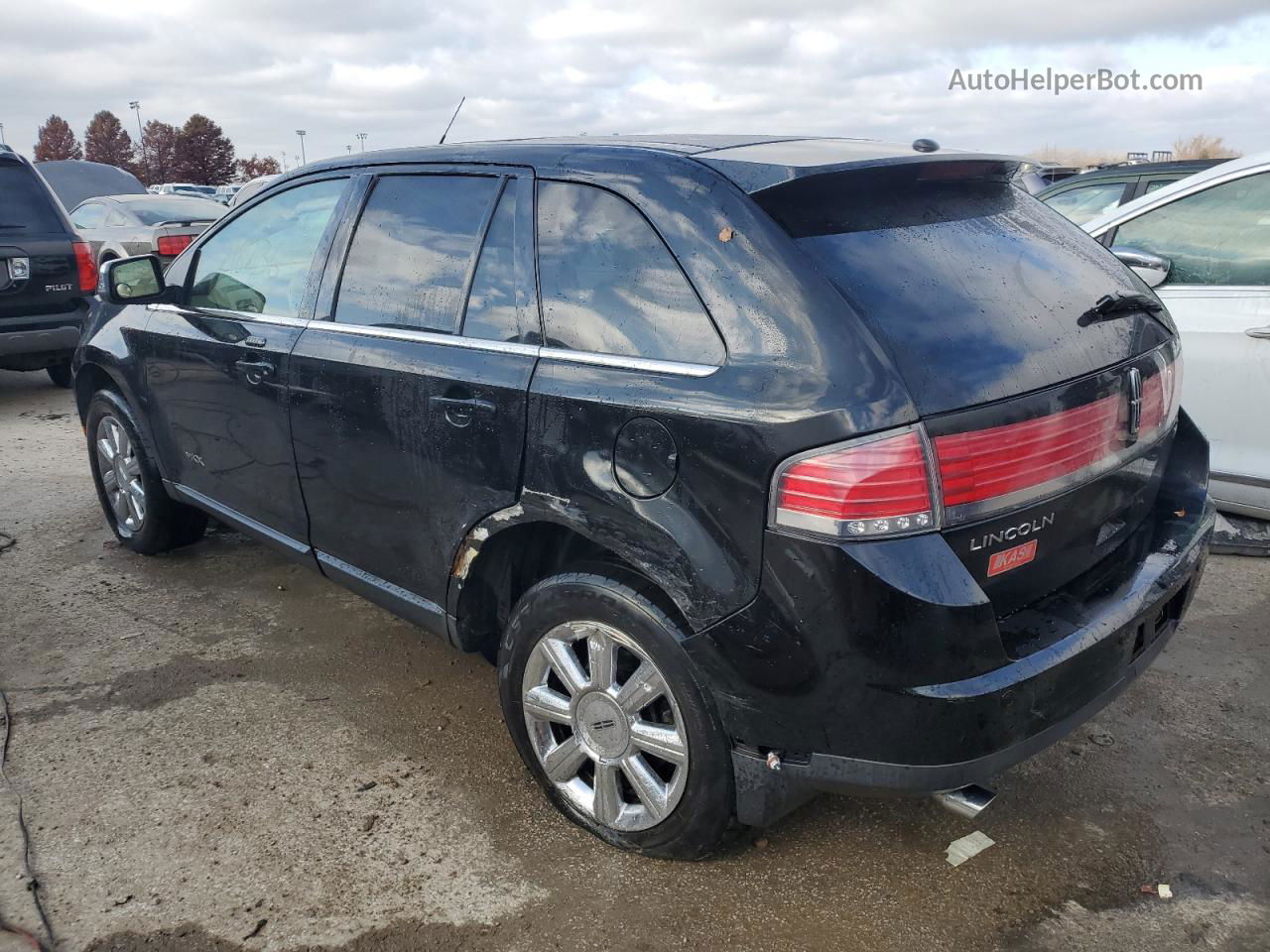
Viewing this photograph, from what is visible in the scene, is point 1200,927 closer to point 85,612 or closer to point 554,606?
point 554,606

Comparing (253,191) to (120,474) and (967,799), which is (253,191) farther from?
(967,799)

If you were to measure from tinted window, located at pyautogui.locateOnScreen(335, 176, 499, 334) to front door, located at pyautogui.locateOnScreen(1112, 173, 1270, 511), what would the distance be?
125 inches

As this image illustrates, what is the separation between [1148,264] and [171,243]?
37.2ft

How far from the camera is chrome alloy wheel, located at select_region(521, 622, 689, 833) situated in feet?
7.99

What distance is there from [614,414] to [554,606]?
1.76 feet

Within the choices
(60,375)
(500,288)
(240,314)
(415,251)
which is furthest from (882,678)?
(60,375)

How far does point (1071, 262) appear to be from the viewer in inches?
104

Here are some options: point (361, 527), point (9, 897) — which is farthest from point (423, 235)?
point (9, 897)

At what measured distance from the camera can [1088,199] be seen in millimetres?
8797

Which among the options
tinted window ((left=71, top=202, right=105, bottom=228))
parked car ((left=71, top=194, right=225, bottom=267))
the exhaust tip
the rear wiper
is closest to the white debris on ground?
the exhaust tip

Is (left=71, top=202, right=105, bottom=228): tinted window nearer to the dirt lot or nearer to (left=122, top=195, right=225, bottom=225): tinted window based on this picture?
(left=122, top=195, right=225, bottom=225): tinted window

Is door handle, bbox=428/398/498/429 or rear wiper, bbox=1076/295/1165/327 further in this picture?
door handle, bbox=428/398/498/429

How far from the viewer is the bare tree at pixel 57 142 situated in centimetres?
6888

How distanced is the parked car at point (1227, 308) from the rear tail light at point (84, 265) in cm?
707
